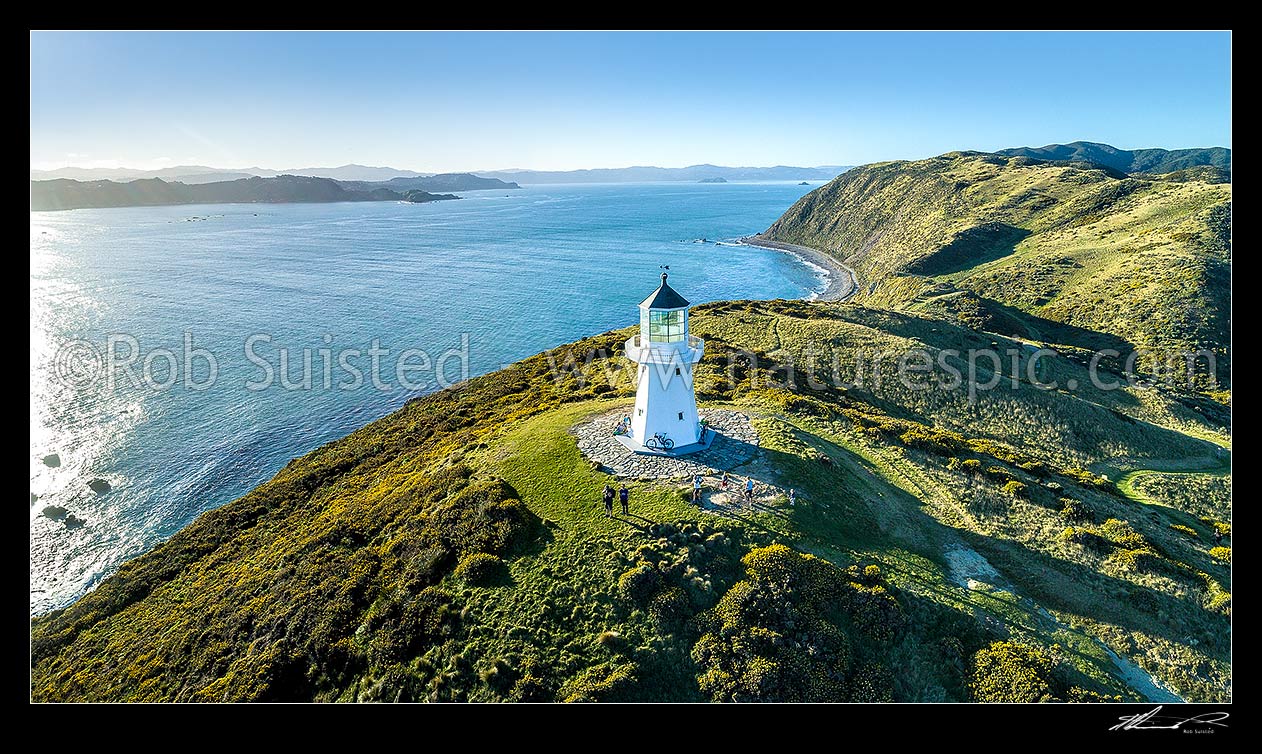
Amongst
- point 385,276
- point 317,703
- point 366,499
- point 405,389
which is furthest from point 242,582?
point 385,276

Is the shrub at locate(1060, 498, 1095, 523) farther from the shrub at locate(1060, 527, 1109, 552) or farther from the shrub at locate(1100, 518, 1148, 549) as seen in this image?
the shrub at locate(1060, 527, 1109, 552)

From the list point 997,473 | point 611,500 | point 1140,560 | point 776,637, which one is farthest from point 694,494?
point 997,473

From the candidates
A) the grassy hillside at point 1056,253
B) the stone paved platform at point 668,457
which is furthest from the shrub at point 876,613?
the grassy hillside at point 1056,253

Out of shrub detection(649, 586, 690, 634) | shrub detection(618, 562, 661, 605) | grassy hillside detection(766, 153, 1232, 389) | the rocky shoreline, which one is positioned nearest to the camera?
shrub detection(649, 586, 690, 634)

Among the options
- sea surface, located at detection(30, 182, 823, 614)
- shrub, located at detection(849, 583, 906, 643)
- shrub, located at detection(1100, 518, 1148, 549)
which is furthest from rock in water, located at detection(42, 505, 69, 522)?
shrub, located at detection(1100, 518, 1148, 549)

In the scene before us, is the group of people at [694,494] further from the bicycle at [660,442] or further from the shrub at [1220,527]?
the shrub at [1220,527]

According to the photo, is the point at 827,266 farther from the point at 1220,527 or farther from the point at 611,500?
the point at 611,500
